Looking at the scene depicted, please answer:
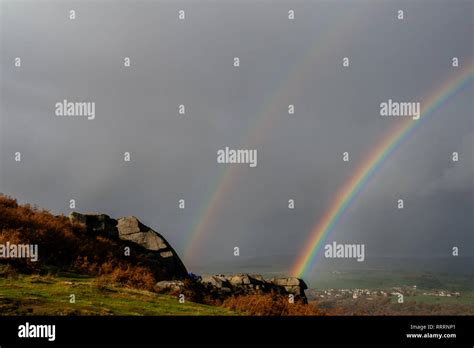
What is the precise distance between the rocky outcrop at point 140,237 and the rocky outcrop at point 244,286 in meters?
3.44

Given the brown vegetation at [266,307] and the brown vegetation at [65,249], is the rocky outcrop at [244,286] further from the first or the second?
the brown vegetation at [266,307]

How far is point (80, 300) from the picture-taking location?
17453mm

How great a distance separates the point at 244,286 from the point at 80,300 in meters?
10.4

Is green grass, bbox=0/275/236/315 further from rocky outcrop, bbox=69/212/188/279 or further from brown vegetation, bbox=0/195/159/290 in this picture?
rocky outcrop, bbox=69/212/188/279

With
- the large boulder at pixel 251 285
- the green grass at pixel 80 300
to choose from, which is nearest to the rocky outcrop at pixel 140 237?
the large boulder at pixel 251 285

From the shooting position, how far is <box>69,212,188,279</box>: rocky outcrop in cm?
2880

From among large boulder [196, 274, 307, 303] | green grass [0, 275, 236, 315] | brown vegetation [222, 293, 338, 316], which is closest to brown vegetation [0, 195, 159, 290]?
green grass [0, 275, 236, 315]

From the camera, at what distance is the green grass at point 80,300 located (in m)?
16.5

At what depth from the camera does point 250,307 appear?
20.1m

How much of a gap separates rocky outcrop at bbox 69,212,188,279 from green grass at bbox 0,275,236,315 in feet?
26.0
